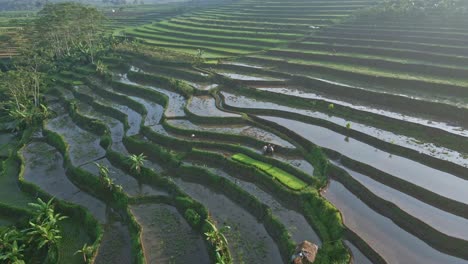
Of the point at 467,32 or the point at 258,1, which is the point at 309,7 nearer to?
the point at 258,1

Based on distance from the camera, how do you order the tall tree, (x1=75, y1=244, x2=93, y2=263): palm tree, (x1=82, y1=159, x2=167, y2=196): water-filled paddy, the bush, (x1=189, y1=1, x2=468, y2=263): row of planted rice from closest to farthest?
(x1=75, y1=244, x2=93, y2=263): palm tree
(x1=189, y1=1, x2=468, y2=263): row of planted rice
the bush
(x1=82, y1=159, x2=167, y2=196): water-filled paddy
the tall tree

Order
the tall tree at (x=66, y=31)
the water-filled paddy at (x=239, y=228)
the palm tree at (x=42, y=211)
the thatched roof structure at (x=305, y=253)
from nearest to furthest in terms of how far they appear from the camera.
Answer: the thatched roof structure at (x=305, y=253) < the water-filled paddy at (x=239, y=228) < the palm tree at (x=42, y=211) < the tall tree at (x=66, y=31)

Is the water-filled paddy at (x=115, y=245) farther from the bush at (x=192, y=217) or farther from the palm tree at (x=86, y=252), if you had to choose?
the bush at (x=192, y=217)

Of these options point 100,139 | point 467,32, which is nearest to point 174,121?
point 100,139

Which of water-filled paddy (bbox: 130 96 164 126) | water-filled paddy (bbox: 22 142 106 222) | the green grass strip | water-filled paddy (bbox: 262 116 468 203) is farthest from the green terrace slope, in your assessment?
water-filled paddy (bbox: 22 142 106 222)

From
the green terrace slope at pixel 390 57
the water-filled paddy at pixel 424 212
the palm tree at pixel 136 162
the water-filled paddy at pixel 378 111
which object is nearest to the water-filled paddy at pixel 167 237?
the palm tree at pixel 136 162

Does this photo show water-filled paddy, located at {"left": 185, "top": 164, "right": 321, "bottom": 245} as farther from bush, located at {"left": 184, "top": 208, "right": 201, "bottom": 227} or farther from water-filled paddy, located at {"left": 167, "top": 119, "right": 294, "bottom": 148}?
water-filled paddy, located at {"left": 167, "top": 119, "right": 294, "bottom": 148}

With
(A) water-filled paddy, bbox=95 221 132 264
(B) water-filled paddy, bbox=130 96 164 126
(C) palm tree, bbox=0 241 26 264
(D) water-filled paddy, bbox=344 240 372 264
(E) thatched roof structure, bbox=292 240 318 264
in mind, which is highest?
(E) thatched roof structure, bbox=292 240 318 264

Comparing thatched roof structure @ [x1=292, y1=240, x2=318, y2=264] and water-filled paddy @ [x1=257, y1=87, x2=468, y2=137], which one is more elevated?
water-filled paddy @ [x1=257, y1=87, x2=468, y2=137]
